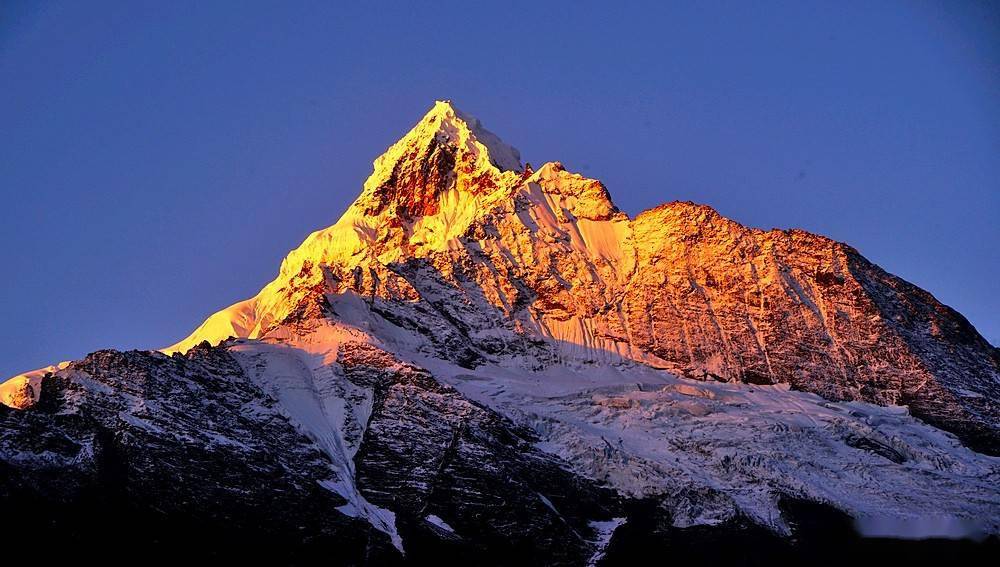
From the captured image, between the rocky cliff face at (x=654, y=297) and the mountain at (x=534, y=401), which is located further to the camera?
the rocky cliff face at (x=654, y=297)

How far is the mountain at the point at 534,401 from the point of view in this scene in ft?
367

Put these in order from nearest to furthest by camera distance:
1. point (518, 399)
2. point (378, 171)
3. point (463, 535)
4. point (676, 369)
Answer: point (463, 535)
point (518, 399)
point (676, 369)
point (378, 171)

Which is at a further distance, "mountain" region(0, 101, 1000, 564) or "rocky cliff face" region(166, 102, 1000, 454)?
"rocky cliff face" region(166, 102, 1000, 454)

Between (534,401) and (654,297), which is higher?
(654,297)

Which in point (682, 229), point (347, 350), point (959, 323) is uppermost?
point (682, 229)

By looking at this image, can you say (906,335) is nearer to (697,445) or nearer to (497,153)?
(697,445)

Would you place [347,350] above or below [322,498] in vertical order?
above

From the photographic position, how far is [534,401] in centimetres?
13738

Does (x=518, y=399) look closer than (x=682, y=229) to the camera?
Yes

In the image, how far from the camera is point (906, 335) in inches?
6097

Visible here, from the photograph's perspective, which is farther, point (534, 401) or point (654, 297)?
point (654, 297)

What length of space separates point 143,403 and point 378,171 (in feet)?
264

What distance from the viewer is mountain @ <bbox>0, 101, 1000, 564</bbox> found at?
4405 inches

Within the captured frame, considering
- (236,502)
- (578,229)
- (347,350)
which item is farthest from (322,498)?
(578,229)
